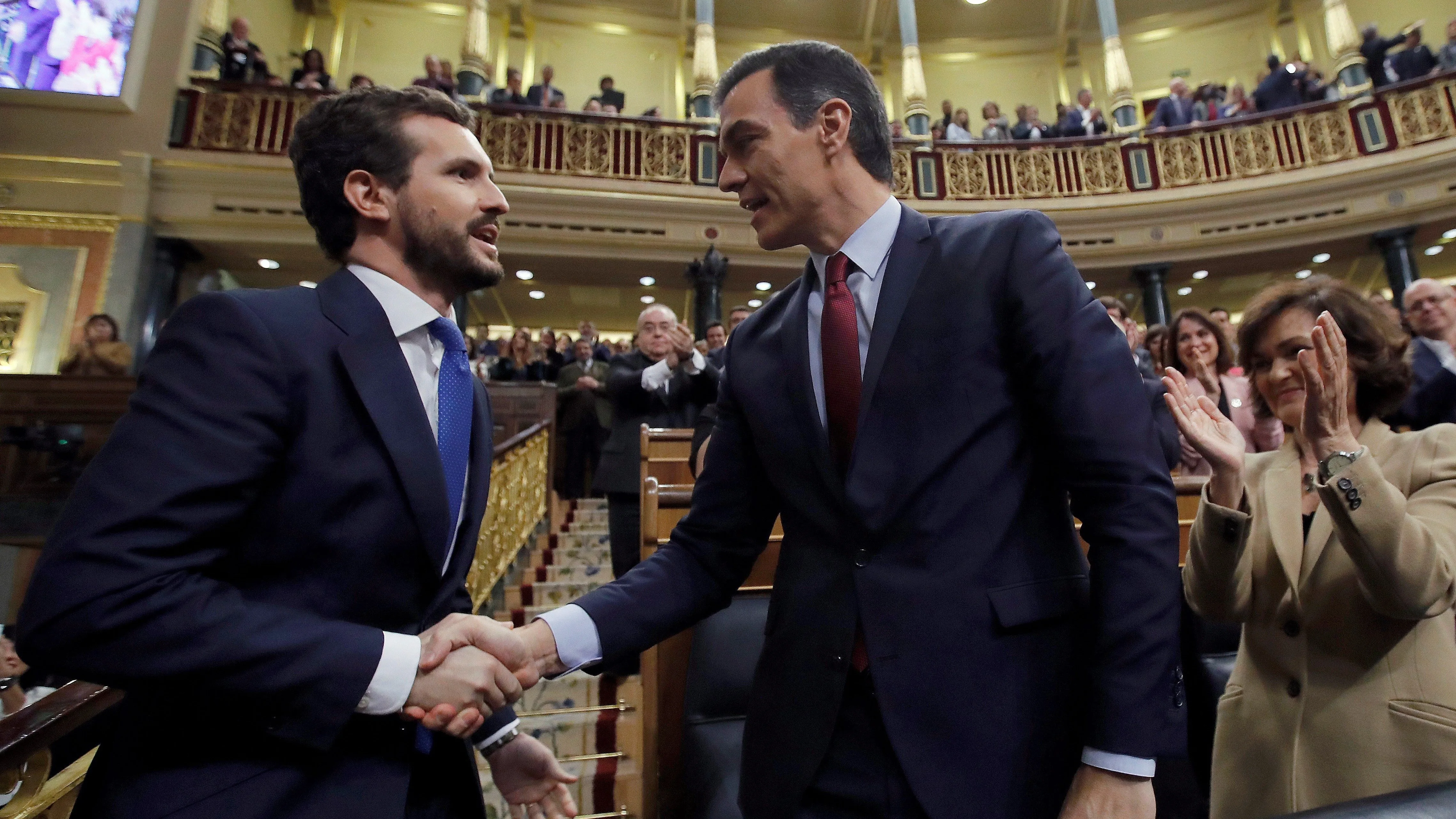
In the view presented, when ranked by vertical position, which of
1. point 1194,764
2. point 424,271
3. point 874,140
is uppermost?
point 874,140

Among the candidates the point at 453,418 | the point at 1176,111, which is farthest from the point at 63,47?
the point at 1176,111

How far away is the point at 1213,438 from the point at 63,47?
34.2 feet

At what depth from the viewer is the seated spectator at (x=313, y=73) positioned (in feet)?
26.9

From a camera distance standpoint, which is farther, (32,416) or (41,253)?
(41,253)

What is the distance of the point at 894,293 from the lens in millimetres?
960

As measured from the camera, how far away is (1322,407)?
1104 millimetres

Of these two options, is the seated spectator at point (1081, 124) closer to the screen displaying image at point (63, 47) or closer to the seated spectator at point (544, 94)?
the seated spectator at point (544, 94)

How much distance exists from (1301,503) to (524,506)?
409 centimetres

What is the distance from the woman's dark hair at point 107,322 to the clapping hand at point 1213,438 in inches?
276

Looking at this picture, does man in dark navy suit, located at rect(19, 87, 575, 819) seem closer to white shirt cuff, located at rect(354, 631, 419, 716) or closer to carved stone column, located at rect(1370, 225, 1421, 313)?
white shirt cuff, located at rect(354, 631, 419, 716)

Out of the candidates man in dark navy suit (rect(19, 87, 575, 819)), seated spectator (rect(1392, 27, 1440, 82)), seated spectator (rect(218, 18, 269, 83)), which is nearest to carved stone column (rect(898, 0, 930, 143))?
seated spectator (rect(1392, 27, 1440, 82))

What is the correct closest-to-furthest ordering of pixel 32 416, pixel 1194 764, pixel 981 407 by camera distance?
pixel 981 407
pixel 1194 764
pixel 32 416

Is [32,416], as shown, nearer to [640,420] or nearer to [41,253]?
[41,253]

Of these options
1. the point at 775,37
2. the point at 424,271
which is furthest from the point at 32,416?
the point at 775,37
